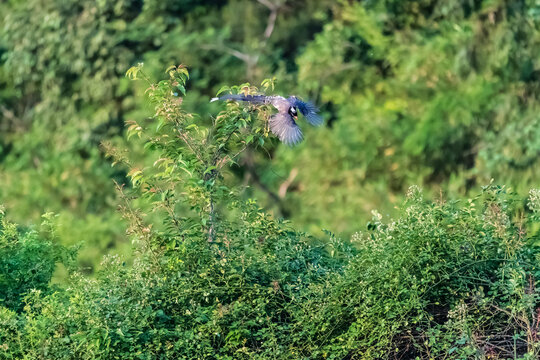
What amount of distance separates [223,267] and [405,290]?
40.1 inches

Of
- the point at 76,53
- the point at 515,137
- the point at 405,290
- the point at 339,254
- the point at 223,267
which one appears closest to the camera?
the point at 405,290

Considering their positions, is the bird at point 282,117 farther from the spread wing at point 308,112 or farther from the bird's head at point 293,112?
the spread wing at point 308,112

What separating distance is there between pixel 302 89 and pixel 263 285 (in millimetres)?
7169

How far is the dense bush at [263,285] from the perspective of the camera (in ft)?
17.2

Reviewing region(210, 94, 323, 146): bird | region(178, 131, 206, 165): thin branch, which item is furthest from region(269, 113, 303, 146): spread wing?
region(178, 131, 206, 165): thin branch

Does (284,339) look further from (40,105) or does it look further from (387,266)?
(40,105)

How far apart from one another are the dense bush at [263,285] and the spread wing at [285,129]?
90 millimetres

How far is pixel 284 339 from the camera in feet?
17.7

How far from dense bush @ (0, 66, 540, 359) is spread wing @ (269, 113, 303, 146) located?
0.09 metres

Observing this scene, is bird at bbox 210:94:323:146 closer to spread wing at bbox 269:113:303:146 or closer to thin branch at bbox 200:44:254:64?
spread wing at bbox 269:113:303:146

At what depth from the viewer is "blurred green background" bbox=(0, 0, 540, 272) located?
37.2 feet

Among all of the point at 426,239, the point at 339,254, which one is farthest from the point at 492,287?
the point at 339,254

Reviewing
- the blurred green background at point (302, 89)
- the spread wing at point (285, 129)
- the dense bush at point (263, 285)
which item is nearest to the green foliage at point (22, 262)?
the dense bush at point (263, 285)

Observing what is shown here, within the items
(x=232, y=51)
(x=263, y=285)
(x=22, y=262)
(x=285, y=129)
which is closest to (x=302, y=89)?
(x=232, y=51)
